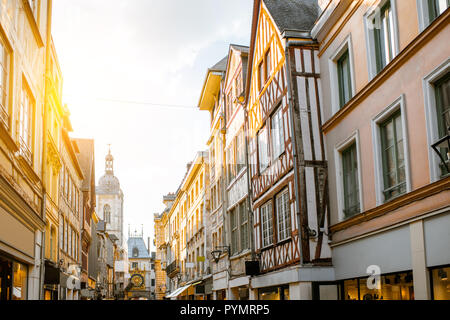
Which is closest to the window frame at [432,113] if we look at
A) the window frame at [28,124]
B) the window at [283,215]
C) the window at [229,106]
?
the window at [283,215]

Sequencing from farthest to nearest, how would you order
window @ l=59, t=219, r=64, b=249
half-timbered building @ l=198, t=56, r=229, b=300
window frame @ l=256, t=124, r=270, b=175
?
half-timbered building @ l=198, t=56, r=229, b=300 → window @ l=59, t=219, r=64, b=249 → window frame @ l=256, t=124, r=270, b=175

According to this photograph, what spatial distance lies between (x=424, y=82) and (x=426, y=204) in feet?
6.58

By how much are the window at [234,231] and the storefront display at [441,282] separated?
44.9 feet

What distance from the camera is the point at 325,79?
587 inches

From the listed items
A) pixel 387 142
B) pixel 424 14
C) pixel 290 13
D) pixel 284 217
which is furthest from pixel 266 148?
pixel 424 14

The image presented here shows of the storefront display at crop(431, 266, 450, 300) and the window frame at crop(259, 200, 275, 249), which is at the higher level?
the window frame at crop(259, 200, 275, 249)

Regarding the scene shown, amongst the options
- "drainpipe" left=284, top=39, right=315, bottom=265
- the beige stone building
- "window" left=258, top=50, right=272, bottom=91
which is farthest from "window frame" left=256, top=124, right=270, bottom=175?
the beige stone building

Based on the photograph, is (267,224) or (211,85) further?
(211,85)

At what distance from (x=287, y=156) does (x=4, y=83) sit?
764cm

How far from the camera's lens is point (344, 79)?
1410 cm

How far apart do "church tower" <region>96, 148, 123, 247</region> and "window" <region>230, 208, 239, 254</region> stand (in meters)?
98.4

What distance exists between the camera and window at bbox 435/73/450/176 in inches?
365

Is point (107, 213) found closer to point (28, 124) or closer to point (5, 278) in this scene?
point (28, 124)

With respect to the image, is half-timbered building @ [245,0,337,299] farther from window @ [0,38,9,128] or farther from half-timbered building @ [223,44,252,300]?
window @ [0,38,9,128]
